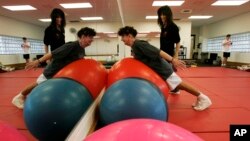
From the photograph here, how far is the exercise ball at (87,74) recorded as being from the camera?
71.5 inches

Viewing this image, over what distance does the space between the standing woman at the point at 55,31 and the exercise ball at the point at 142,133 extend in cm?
129

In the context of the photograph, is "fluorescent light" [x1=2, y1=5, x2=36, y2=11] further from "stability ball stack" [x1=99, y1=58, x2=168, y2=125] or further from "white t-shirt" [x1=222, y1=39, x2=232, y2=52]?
"white t-shirt" [x1=222, y1=39, x2=232, y2=52]

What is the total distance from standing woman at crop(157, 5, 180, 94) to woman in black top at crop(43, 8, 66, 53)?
4.91ft

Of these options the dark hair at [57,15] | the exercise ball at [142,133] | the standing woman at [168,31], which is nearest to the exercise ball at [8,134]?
the exercise ball at [142,133]

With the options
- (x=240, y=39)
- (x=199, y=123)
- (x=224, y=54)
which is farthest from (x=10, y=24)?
(x=240, y=39)

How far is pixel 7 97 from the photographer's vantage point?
2.23 meters

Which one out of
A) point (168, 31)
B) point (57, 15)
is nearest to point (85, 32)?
→ point (57, 15)

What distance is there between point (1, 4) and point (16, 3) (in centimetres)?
13

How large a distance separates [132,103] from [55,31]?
3.33 feet

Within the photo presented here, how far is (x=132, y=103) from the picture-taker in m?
1.47

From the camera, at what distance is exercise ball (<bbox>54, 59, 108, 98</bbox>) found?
71.5 inches

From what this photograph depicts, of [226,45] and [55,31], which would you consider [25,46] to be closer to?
[55,31]

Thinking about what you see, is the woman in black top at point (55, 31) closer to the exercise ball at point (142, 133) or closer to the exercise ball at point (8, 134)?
the exercise ball at point (8, 134)

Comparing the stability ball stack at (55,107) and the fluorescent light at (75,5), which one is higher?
the fluorescent light at (75,5)
